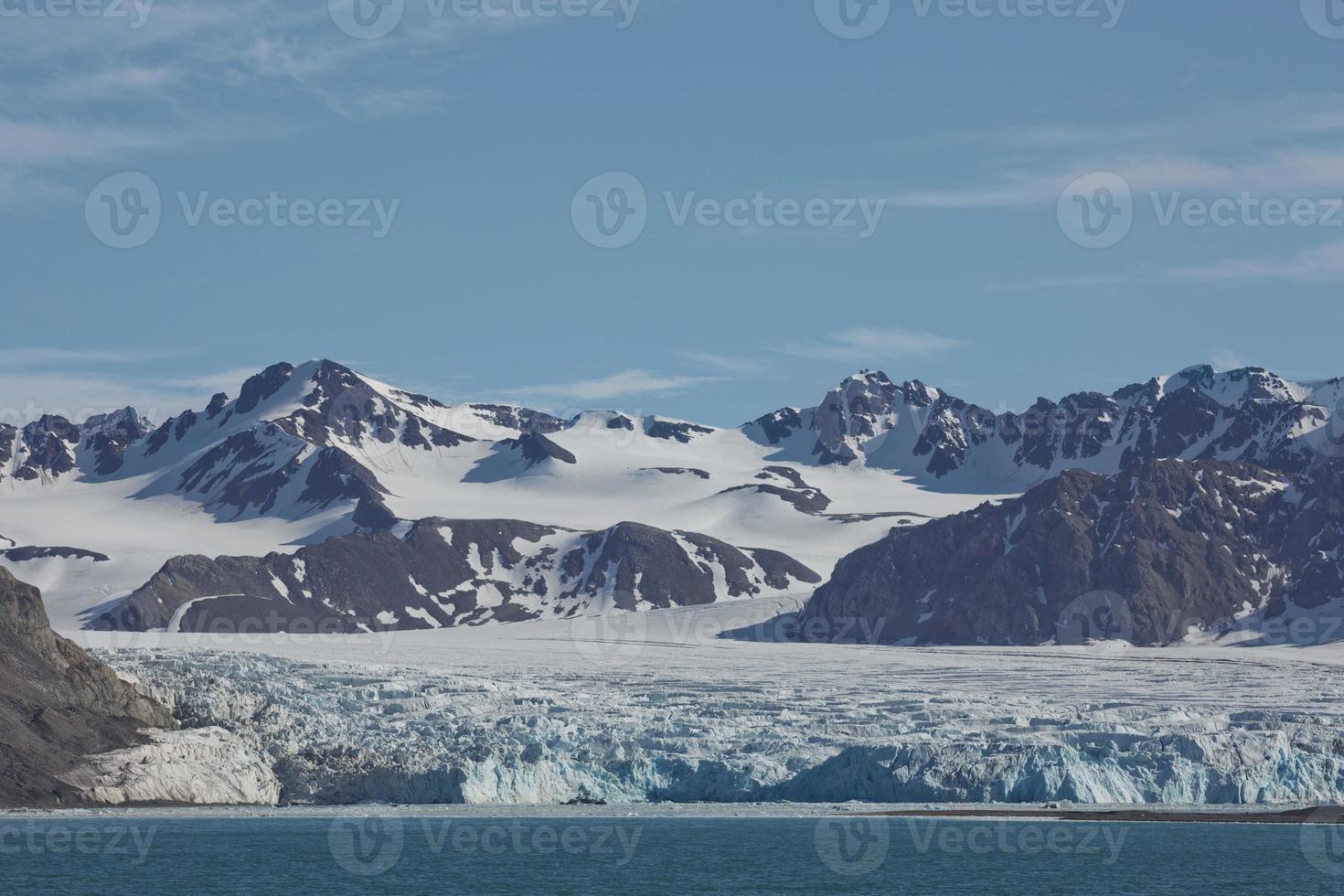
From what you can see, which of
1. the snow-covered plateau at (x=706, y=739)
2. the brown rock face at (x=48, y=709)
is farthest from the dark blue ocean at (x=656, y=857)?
the brown rock face at (x=48, y=709)

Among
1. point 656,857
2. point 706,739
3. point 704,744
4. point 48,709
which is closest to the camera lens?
point 656,857

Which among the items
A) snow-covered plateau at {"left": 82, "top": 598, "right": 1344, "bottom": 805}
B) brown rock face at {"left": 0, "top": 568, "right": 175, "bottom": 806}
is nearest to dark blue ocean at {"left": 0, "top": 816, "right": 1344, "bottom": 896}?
snow-covered plateau at {"left": 82, "top": 598, "right": 1344, "bottom": 805}

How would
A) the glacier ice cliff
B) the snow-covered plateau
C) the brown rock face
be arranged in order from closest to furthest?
the brown rock face
the snow-covered plateau
the glacier ice cliff

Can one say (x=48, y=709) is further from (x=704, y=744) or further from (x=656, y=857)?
(x=704, y=744)

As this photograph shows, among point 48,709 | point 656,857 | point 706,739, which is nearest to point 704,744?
point 706,739

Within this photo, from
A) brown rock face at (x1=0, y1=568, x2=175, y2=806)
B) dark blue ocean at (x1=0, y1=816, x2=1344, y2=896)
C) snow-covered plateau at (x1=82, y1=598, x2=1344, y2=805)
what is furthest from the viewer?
snow-covered plateau at (x1=82, y1=598, x2=1344, y2=805)

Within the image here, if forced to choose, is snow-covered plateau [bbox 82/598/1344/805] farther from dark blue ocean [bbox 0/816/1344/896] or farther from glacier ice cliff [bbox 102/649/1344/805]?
dark blue ocean [bbox 0/816/1344/896]

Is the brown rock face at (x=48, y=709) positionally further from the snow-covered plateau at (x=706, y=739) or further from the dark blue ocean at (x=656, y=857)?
the dark blue ocean at (x=656, y=857)
